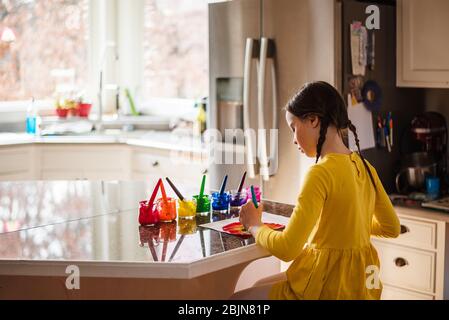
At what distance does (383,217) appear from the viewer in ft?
7.14

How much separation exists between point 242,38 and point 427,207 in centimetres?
126

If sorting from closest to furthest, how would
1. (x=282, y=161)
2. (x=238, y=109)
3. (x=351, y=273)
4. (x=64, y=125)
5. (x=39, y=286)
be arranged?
(x=351, y=273), (x=39, y=286), (x=282, y=161), (x=238, y=109), (x=64, y=125)

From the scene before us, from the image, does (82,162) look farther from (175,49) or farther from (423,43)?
(423,43)

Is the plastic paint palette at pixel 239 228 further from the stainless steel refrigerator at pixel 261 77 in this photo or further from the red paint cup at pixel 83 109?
the red paint cup at pixel 83 109

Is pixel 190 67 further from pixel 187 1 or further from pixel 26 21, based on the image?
pixel 26 21

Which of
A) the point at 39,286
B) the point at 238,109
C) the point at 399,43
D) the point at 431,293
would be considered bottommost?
the point at 431,293

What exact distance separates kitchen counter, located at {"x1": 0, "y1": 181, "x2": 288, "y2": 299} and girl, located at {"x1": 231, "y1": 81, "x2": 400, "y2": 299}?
17 cm

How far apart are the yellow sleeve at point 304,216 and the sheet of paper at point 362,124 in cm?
148

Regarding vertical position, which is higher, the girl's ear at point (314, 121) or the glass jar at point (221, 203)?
the girl's ear at point (314, 121)

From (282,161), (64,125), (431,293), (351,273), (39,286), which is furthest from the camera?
(64,125)

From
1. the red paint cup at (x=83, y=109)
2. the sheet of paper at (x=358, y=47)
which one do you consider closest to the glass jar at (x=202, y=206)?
the sheet of paper at (x=358, y=47)

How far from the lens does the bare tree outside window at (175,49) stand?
532cm

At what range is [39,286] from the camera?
2.29 metres

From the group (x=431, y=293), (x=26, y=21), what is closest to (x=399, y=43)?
(x=431, y=293)
